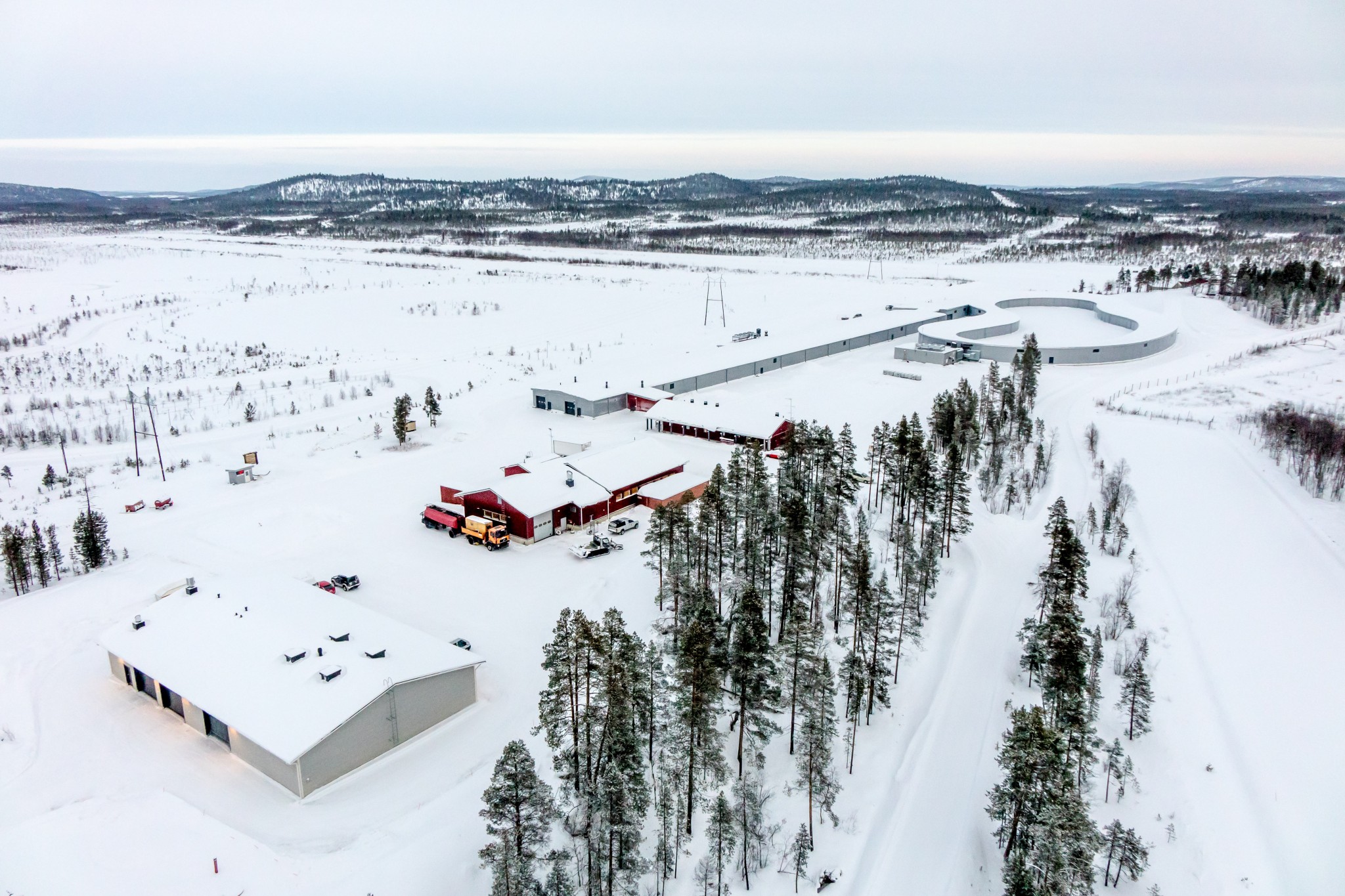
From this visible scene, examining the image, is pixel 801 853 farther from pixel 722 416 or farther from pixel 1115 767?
pixel 722 416

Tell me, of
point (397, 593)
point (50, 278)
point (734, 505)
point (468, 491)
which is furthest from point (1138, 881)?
point (50, 278)

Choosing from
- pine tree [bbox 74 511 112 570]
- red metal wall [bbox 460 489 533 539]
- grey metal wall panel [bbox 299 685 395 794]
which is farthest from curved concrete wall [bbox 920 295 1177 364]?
pine tree [bbox 74 511 112 570]

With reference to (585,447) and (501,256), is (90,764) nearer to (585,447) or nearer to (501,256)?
(585,447)

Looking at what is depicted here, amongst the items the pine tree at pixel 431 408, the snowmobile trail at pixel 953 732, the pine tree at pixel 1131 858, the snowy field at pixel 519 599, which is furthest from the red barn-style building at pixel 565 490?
the pine tree at pixel 1131 858

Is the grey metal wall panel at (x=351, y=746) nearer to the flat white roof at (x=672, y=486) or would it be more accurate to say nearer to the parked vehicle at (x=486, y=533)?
the parked vehicle at (x=486, y=533)

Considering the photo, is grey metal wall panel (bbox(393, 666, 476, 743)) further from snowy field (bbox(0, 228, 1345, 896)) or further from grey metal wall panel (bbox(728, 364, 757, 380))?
grey metal wall panel (bbox(728, 364, 757, 380))

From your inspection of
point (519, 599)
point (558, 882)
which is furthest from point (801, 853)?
point (519, 599)
